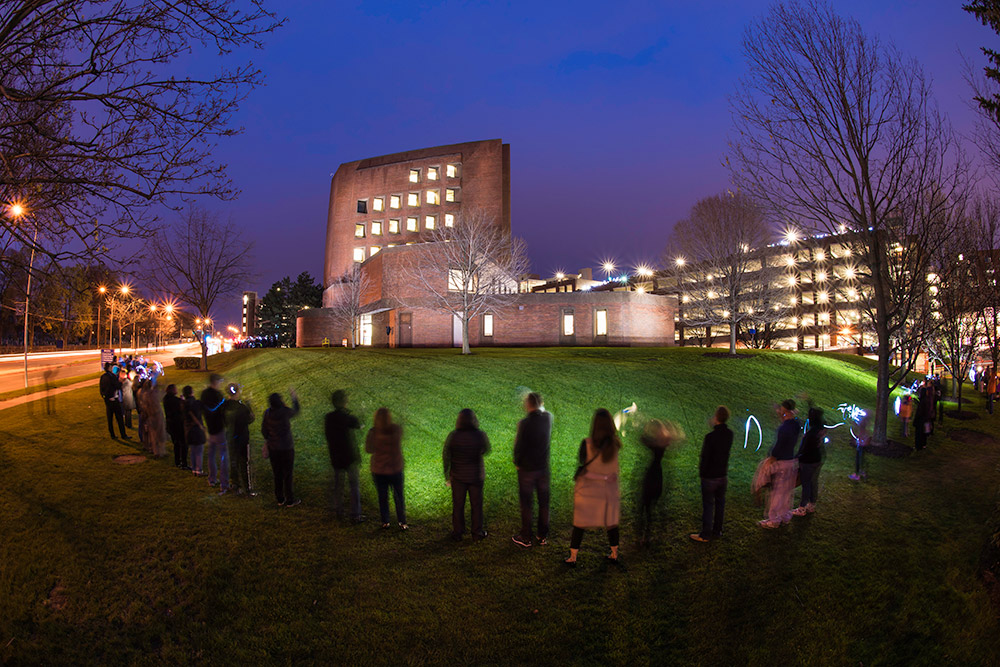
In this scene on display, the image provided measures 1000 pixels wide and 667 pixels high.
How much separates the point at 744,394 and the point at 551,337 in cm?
2085

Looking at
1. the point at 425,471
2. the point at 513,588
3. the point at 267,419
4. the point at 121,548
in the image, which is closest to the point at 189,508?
the point at 121,548

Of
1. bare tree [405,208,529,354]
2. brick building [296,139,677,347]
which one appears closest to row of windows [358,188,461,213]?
brick building [296,139,677,347]

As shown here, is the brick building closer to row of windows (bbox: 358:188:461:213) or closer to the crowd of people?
row of windows (bbox: 358:188:461:213)

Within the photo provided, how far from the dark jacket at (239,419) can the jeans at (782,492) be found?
8837 mm

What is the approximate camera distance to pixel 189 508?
8.47m

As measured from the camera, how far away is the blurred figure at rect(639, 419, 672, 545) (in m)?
6.80

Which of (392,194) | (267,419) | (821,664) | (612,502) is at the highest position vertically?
(392,194)

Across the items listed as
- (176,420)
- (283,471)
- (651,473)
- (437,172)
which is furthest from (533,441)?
(437,172)

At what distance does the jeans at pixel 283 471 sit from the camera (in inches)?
327

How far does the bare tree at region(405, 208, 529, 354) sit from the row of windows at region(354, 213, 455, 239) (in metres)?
20.7

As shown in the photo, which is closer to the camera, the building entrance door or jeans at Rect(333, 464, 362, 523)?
jeans at Rect(333, 464, 362, 523)

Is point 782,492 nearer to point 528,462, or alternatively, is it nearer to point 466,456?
point 528,462

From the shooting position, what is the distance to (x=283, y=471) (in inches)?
336

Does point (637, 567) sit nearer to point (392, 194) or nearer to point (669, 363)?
point (669, 363)
